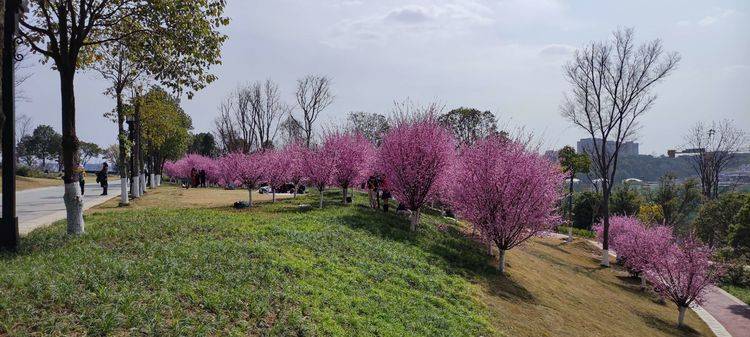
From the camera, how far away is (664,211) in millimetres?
54094

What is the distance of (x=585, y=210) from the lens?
2440 inches

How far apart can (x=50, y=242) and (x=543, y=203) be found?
14875 mm

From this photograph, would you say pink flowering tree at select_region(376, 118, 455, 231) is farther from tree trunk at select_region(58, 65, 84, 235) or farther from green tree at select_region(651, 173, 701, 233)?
green tree at select_region(651, 173, 701, 233)

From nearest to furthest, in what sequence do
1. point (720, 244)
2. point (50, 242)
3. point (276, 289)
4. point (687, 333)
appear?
1. point (276, 289)
2. point (50, 242)
3. point (687, 333)
4. point (720, 244)

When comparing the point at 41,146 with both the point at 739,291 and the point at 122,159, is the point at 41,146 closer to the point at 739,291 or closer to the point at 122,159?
the point at 122,159

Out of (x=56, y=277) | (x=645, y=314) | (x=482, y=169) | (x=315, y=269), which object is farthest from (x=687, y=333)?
(x=56, y=277)

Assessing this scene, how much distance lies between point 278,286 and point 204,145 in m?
82.3

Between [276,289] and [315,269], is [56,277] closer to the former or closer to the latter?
[276,289]

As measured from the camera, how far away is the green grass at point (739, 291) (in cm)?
2787

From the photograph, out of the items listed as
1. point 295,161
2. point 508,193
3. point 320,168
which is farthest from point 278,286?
point 295,161

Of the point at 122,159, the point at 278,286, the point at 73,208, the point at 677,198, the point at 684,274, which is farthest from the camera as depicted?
the point at 677,198

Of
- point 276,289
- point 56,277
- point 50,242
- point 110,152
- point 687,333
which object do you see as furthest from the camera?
point 110,152

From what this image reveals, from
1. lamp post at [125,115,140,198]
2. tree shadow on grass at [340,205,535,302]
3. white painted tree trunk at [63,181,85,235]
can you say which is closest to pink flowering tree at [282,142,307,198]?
tree shadow on grass at [340,205,535,302]

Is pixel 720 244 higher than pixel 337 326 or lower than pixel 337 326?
lower
